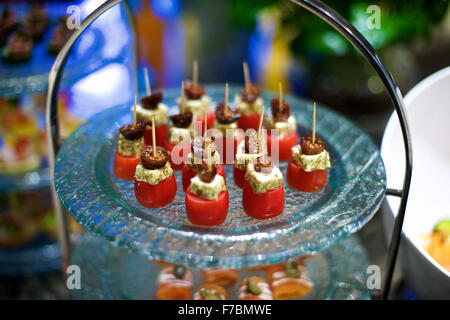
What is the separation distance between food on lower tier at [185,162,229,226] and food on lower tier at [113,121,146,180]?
0.24m

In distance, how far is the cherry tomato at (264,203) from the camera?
114cm

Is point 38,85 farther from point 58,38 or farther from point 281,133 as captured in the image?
point 281,133

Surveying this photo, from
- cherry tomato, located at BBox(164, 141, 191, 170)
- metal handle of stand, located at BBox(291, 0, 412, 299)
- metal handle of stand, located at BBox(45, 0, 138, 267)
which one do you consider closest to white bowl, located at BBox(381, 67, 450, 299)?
metal handle of stand, located at BBox(291, 0, 412, 299)

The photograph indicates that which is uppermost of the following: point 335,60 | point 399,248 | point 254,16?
point 254,16

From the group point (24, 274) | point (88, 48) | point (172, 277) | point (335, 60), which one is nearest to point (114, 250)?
point (172, 277)

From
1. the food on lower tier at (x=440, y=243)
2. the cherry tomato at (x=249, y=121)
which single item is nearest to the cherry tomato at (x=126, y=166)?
the cherry tomato at (x=249, y=121)

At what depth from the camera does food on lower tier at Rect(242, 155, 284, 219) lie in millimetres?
1138

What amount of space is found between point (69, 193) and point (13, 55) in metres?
1.06

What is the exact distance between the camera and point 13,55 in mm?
1906

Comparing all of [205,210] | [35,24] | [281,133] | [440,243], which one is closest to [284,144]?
[281,133]

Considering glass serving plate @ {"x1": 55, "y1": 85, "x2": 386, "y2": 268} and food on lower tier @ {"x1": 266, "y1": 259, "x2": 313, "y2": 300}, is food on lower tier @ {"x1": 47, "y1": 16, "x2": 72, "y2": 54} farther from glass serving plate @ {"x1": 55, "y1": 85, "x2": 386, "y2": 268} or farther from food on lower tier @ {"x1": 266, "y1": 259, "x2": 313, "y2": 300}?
food on lower tier @ {"x1": 266, "y1": 259, "x2": 313, "y2": 300}

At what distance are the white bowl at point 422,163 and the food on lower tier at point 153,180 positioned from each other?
64 centimetres

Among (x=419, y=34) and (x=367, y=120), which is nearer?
(x=419, y=34)

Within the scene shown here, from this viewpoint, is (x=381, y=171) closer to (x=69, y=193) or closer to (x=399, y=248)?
(x=399, y=248)
